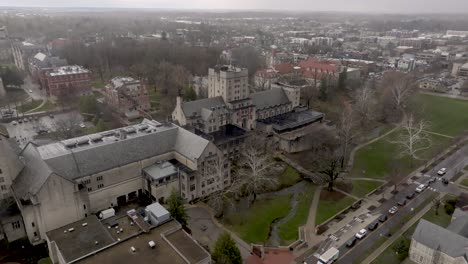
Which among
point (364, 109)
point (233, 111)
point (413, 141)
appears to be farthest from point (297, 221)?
point (364, 109)

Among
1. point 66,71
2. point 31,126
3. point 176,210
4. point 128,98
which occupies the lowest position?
point 31,126

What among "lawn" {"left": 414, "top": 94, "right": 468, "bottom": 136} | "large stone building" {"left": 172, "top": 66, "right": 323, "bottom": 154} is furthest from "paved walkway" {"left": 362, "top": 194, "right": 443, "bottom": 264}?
"lawn" {"left": 414, "top": 94, "right": 468, "bottom": 136}

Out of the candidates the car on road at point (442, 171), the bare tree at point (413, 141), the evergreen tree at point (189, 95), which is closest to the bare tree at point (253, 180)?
the car on road at point (442, 171)

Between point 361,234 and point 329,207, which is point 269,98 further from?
point 361,234

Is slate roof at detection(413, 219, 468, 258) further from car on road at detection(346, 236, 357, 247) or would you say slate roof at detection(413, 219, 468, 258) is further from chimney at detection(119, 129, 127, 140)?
chimney at detection(119, 129, 127, 140)

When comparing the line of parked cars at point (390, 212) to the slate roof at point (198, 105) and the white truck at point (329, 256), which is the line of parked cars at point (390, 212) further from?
the slate roof at point (198, 105)

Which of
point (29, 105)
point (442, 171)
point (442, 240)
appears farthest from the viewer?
point (29, 105)

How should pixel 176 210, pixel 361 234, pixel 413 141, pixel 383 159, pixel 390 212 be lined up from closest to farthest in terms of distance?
pixel 176 210, pixel 361 234, pixel 390 212, pixel 383 159, pixel 413 141

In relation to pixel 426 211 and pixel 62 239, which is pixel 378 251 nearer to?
pixel 426 211
